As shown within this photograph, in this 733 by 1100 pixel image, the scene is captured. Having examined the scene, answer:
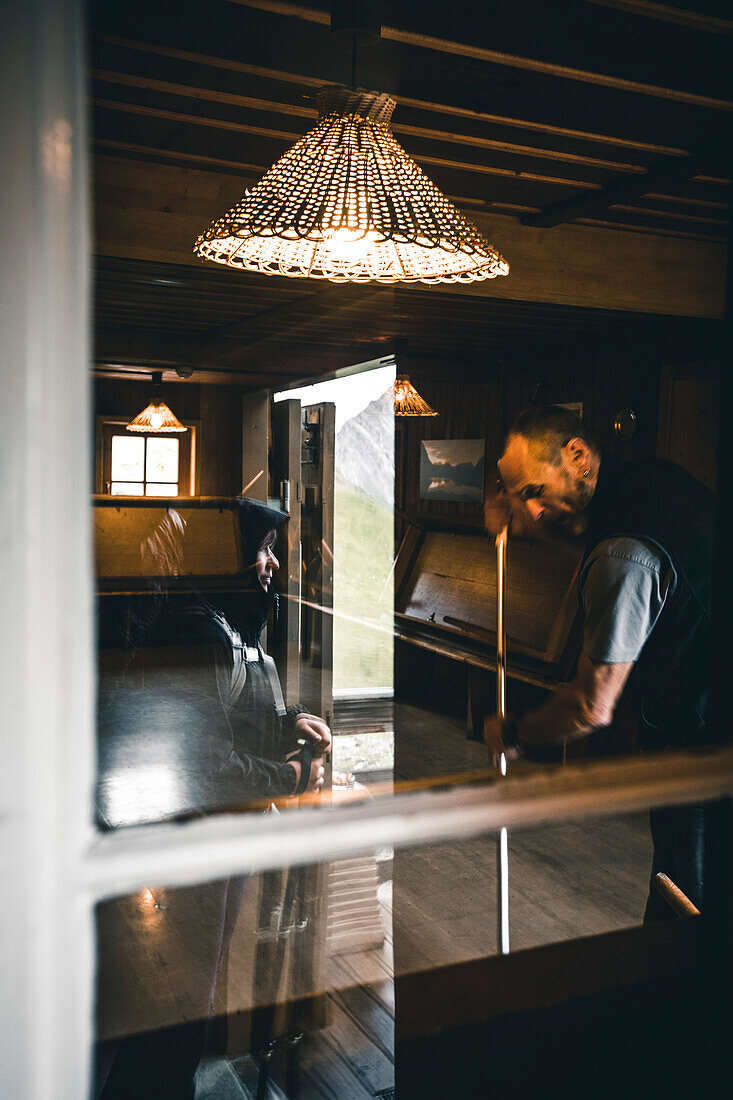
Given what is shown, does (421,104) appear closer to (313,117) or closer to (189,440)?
(313,117)

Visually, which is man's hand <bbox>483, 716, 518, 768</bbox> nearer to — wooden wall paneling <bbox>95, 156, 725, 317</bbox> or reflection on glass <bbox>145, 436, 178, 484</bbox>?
wooden wall paneling <bbox>95, 156, 725, 317</bbox>

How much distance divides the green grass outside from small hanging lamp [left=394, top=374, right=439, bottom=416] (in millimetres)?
1071

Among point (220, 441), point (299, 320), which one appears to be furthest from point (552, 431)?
point (220, 441)

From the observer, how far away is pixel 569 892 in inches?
139

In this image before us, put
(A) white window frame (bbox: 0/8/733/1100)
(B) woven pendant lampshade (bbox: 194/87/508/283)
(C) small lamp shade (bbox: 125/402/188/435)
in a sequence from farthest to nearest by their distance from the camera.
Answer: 1. (C) small lamp shade (bbox: 125/402/188/435)
2. (B) woven pendant lampshade (bbox: 194/87/508/283)
3. (A) white window frame (bbox: 0/8/733/1100)

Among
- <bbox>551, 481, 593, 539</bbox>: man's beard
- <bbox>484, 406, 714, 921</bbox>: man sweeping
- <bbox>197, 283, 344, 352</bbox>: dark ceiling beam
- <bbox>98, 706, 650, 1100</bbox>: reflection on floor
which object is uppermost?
<bbox>197, 283, 344, 352</bbox>: dark ceiling beam

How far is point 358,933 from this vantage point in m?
3.12

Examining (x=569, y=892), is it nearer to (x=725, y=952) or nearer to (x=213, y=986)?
(x=213, y=986)

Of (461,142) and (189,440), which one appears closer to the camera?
(461,142)

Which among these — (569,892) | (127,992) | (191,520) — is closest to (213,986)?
(127,992)

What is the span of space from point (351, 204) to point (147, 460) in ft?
19.2

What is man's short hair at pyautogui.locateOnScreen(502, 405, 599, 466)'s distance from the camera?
2273 mm

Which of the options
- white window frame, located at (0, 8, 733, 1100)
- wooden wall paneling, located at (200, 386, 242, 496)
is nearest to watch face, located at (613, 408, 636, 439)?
wooden wall paneling, located at (200, 386, 242, 496)

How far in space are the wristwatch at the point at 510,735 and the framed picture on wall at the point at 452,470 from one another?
4.03 meters
